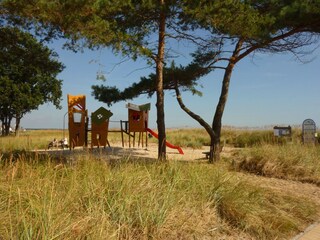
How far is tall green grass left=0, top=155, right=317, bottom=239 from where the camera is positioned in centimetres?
399

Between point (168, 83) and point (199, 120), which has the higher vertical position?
point (168, 83)

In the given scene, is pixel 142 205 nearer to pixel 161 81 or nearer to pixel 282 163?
pixel 282 163

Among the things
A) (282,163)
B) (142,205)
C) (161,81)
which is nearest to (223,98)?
(161,81)

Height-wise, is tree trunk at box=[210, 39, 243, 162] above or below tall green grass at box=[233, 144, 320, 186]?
above

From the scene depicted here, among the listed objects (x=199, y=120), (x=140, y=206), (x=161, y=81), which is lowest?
(x=140, y=206)

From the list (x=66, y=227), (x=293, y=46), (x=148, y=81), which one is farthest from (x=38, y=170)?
(x=293, y=46)

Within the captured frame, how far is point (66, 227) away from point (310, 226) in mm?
3993

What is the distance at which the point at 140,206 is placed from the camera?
482cm

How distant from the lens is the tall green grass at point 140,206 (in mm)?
3994

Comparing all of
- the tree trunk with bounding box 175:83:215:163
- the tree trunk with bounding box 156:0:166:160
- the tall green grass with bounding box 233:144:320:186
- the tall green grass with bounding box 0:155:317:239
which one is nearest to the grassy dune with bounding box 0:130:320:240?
the tall green grass with bounding box 0:155:317:239

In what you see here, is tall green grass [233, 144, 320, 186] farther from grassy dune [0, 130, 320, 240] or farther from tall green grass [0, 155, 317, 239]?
tall green grass [0, 155, 317, 239]

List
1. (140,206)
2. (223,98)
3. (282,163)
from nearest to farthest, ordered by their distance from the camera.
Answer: (140,206) → (282,163) → (223,98)

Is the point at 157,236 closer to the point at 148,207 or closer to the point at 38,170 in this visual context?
the point at 148,207

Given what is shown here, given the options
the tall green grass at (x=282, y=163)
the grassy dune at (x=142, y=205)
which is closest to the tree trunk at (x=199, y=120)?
the tall green grass at (x=282, y=163)
